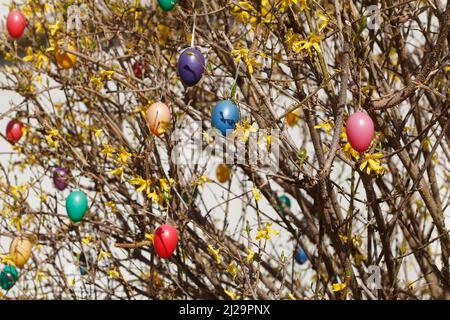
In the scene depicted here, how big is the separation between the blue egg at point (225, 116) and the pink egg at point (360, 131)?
0.49m

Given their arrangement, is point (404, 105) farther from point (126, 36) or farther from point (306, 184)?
point (306, 184)

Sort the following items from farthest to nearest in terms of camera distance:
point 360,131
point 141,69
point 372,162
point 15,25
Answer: point 15,25
point 141,69
point 372,162
point 360,131

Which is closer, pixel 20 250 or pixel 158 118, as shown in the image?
pixel 158 118

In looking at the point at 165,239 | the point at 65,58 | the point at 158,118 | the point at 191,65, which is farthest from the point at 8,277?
the point at 191,65

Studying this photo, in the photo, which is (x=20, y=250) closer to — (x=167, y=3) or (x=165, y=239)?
(x=165, y=239)

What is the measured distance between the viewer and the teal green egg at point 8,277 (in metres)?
4.38

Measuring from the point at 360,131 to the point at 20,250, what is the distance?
2320 millimetres

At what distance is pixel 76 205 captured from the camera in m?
3.77

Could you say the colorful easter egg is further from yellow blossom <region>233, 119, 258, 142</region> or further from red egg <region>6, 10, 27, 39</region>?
yellow blossom <region>233, 119, 258, 142</region>

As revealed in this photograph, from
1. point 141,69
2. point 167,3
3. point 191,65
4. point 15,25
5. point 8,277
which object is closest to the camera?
point 191,65

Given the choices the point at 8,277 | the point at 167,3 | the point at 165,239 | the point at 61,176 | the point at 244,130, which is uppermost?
the point at 167,3

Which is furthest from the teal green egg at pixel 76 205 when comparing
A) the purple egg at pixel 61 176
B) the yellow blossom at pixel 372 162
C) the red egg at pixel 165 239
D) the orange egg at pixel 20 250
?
the yellow blossom at pixel 372 162
